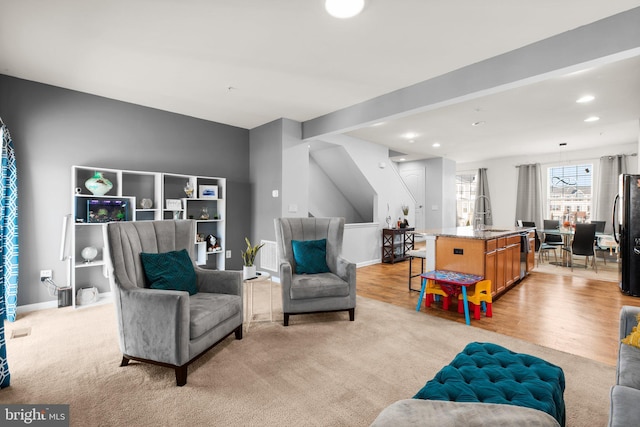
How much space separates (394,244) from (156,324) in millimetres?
5287

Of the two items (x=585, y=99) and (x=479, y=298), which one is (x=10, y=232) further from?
(x=585, y=99)

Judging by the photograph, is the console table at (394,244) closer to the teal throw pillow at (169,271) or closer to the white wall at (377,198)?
the white wall at (377,198)

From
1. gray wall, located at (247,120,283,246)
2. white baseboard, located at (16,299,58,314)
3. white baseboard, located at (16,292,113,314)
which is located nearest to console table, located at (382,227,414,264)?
gray wall, located at (247,120,283,246)

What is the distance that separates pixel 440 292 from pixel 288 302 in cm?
173

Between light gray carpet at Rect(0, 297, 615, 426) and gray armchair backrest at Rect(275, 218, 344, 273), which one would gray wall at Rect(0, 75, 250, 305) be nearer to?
light gray carpet at Rect(0, 297, 615, 426)

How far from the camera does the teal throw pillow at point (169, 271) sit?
7.93 feet

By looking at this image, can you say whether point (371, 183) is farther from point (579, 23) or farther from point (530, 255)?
point (579, 23)

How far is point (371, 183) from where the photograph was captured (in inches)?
252

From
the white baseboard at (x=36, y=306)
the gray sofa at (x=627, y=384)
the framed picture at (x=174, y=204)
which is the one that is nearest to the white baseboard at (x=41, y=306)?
the white baseboard at (x=36, y=306)

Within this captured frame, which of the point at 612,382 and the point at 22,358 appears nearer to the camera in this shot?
the point at 612,382

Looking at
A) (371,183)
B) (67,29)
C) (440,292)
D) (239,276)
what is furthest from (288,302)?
(371,183)

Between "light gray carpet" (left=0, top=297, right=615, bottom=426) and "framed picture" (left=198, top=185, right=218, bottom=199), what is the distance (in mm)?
2195

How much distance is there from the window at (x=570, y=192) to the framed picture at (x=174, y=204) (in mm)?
8667

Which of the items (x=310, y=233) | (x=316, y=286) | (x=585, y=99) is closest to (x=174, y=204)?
(x=310, y=233)
